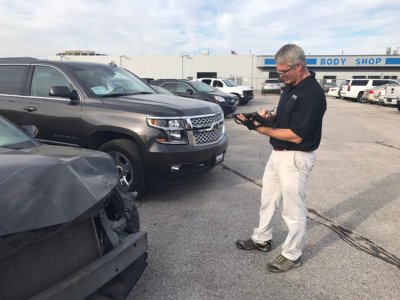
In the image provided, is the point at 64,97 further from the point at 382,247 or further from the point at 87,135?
the point at 382,247

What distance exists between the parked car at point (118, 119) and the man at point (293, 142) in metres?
1.38

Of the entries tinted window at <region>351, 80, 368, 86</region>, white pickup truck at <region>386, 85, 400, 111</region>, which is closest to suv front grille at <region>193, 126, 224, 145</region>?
white pickup truck at <region>386, 85, 400, 111</region>

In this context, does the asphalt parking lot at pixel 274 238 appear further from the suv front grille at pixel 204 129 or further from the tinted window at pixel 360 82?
the tinted window at pixel 360 82

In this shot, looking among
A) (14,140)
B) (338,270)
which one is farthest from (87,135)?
(338,270)

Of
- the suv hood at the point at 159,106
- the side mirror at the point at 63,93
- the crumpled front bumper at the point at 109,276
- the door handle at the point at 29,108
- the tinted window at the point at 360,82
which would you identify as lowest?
the crumpled front bumper at the point at 109,276

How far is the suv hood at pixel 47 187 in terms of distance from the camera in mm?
1601

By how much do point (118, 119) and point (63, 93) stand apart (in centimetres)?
85

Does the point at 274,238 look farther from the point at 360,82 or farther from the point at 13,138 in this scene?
the point at 360,82

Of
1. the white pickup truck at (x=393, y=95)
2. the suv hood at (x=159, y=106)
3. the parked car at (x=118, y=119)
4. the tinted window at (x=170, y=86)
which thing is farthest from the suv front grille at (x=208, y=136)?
the white pickup truck at (x=393, y=95)

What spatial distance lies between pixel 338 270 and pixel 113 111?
127 inches

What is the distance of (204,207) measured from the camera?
417 centimetres

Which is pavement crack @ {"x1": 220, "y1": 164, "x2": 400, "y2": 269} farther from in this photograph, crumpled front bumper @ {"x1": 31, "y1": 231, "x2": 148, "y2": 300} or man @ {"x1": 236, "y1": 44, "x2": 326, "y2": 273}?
crumpled front bumper @ {"x1": 31, "y1": 231, "x2": 148, "y2": 300}

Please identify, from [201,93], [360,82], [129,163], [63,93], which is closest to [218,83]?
[201,93]

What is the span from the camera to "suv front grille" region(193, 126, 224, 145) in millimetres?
4273
